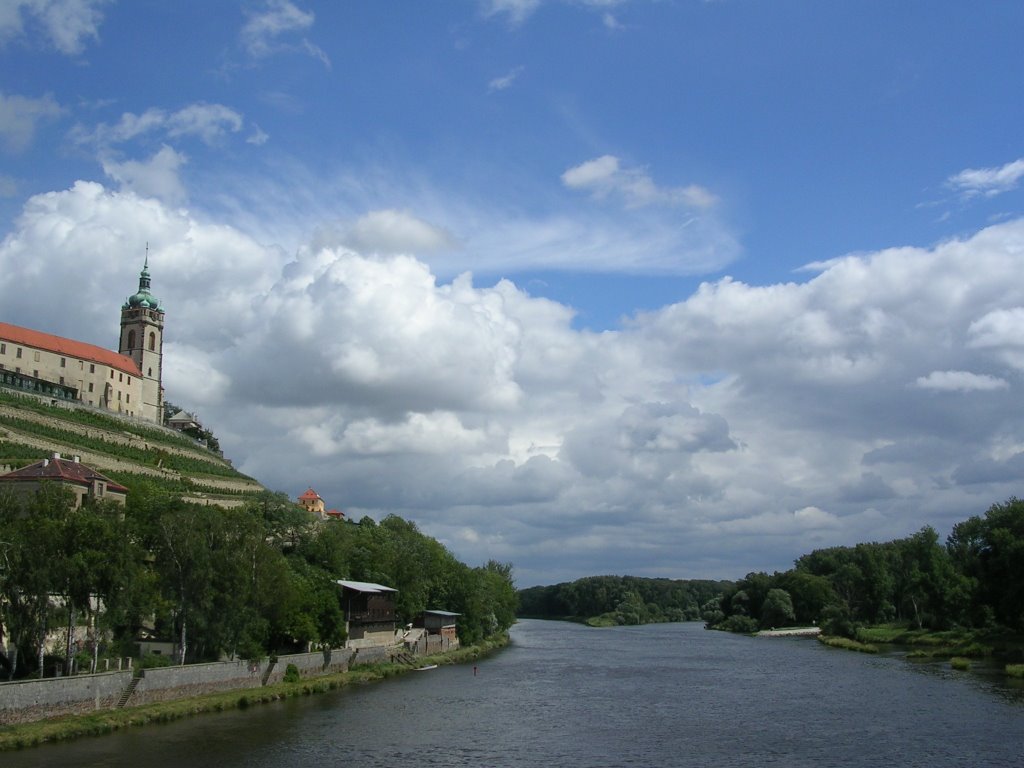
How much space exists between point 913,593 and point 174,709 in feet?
271

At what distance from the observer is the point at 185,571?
4966cm

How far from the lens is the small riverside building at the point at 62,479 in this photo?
2480 inches

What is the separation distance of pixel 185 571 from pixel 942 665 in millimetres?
54579

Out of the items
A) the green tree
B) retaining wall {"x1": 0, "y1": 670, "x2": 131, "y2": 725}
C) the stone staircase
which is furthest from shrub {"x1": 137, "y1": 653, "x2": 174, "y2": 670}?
the green tree

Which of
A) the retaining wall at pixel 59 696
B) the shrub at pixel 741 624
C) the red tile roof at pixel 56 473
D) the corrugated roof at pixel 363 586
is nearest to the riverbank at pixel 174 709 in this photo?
the retaining wall at pixel 59 696

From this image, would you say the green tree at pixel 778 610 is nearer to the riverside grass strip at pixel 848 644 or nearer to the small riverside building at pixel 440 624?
the riverside grass strip at pixel 848 644

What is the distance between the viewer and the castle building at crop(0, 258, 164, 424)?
10546 cm

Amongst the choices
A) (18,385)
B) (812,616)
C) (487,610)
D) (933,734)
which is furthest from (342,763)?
(812,616)

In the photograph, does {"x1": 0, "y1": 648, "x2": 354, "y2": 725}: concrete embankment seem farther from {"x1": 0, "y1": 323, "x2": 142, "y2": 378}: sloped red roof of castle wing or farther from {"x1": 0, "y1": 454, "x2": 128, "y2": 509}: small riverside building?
{"x1": 0, "y1": 323, "x2": 142, "y2": 378}: sloped red roof of castle wing

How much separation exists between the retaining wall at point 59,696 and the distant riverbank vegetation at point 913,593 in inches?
2514

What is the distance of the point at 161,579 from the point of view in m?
50.0

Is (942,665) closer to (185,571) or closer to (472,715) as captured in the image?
(472,715)

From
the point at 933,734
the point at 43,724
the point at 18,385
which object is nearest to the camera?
the point at 43,724

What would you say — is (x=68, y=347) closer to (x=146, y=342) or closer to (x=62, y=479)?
(x=146, y=342)
